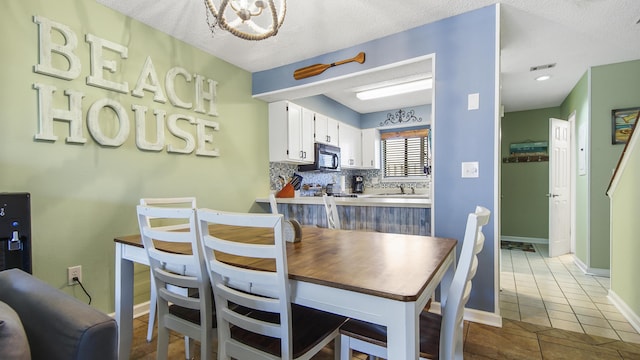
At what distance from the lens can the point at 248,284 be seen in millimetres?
1093

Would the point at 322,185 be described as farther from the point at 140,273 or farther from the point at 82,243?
the point at 82,243

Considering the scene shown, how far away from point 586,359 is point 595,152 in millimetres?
2596

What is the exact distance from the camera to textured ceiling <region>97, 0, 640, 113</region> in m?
2.17

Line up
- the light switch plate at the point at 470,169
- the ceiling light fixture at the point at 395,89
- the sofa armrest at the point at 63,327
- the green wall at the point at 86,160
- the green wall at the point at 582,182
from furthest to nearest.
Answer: the ceiling light fixture at the point at 395,89, the green wall at the point at 582,182, the light switch plate at the point at 470,169, the green wall at the point at 86,160, the sofa armrest at the point at 63,327

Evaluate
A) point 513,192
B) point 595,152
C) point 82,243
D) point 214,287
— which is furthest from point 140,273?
point 513,192

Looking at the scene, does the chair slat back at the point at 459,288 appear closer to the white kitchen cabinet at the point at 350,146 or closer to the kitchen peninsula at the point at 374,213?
the kitchen peninsula at the point at 374,213

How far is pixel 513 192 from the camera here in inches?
205

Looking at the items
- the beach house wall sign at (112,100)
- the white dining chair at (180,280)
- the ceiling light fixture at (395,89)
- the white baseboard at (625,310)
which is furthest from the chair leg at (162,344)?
the ceiling light fixture at (395,89)

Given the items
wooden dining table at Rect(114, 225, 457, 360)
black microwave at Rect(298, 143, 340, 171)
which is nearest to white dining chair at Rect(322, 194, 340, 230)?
wooden dining table at Rect(114, 225, 457, 360)

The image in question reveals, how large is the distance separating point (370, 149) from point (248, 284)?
15.6ft

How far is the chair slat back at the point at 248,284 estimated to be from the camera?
0.98 m

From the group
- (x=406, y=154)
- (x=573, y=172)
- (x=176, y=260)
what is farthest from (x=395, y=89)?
→ (x=176, y=260)

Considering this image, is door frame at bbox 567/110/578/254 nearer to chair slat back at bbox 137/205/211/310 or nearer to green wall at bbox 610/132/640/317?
green wall at bbox 610/132/640/317

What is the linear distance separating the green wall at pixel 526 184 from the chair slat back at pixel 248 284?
217 inches
